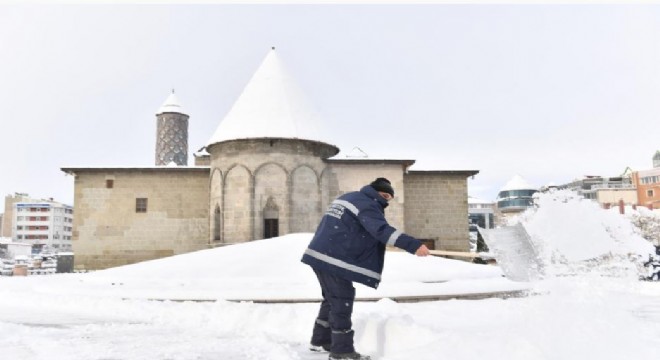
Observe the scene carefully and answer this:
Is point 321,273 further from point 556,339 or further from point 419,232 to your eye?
point 419,232

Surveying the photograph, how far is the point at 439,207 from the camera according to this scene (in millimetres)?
21422

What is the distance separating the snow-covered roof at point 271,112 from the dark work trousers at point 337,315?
49.0ft

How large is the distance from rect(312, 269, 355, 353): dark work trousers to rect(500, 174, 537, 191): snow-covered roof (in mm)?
69863

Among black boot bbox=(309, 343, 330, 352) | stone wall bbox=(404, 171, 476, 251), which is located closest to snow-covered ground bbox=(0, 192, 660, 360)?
black boot bbox=(309, 343, 330, 352)

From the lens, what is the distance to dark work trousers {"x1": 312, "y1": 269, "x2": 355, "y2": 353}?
3.73 meters

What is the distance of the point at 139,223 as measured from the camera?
20.6m

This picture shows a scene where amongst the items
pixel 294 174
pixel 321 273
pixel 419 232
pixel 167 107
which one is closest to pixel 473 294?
pixel 321 273

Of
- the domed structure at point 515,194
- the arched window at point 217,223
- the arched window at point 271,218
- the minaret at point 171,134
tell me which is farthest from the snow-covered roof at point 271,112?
the domed structure at point 515,194

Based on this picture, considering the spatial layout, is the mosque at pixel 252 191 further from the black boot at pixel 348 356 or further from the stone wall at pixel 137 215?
the black boot at pixel 348 356

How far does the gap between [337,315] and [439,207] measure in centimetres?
1827

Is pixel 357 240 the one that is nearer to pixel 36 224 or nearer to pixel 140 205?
pixel 140 205

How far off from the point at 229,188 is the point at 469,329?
49.6 ft

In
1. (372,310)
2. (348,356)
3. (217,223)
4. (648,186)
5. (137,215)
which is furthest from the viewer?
(648,186)

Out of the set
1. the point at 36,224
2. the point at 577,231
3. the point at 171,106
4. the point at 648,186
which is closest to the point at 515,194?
the point at 648,186
